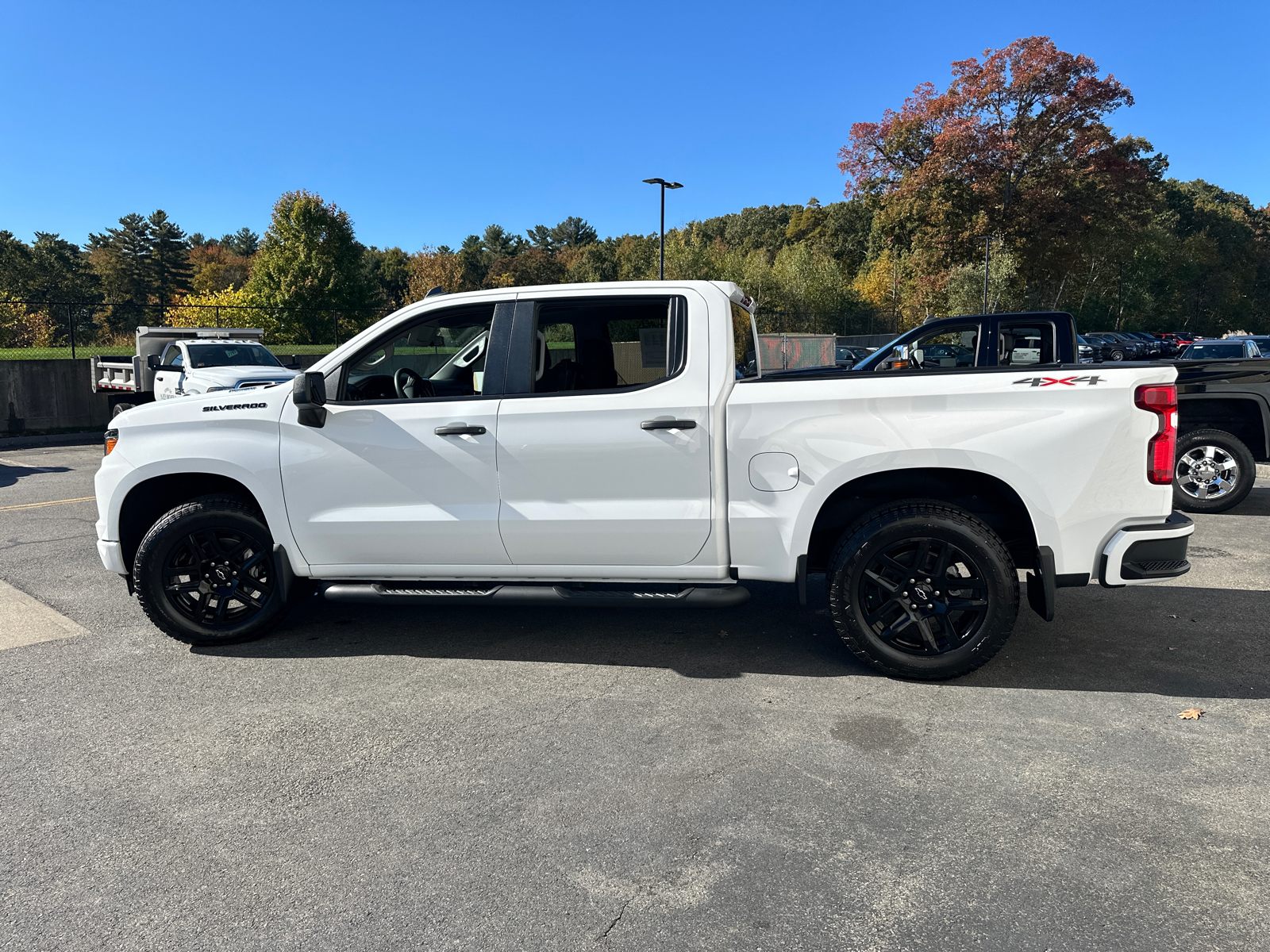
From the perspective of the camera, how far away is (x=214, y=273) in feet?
360

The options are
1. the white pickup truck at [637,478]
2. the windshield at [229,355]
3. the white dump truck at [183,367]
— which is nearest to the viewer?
the white pickup truck at [637,478]

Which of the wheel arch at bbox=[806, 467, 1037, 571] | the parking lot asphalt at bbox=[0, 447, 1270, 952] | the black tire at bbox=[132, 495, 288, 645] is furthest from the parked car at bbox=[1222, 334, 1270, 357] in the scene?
the black tire at bbox=[132, 495, 288, 645]

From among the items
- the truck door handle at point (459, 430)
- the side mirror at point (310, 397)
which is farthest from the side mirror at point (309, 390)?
the truck door handle at point (459, 430)

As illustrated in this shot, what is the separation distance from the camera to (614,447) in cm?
443

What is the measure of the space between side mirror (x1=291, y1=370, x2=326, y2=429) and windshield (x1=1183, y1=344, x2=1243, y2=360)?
56.9 ft

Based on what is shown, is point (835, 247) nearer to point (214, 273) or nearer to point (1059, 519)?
point (214, 273)

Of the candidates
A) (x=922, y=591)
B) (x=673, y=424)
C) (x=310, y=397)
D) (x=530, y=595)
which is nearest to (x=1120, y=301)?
(x=922, y=591)

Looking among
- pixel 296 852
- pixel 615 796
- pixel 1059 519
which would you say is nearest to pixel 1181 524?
pixel 1059 519

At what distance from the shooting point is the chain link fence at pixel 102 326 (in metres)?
20.0

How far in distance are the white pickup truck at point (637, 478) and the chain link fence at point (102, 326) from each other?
1577 cm

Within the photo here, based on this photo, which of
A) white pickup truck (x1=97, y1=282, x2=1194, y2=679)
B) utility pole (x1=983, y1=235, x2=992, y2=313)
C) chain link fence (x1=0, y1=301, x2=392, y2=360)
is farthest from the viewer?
utility pole (x1=983, y1=235, x2=992, y2=313)

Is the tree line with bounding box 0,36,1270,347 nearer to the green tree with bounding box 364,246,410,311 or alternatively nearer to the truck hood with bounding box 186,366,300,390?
the truck hood with bounding box 186,366,300,390

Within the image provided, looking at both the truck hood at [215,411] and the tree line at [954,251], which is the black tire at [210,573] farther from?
the tree line at [954,251]

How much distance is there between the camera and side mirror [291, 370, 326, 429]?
4582mm
